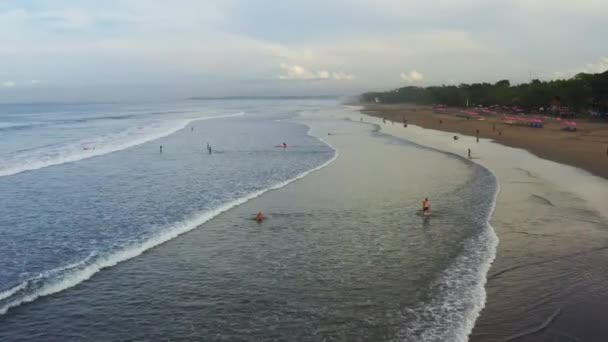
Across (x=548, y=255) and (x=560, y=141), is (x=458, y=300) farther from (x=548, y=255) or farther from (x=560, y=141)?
(x=560, y=141)

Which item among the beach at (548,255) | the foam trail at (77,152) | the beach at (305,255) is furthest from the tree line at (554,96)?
the foam trail at (77,152)

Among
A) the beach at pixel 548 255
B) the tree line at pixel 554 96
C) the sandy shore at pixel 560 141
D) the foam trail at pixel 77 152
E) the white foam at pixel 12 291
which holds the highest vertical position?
the tree line at pixel 554 96

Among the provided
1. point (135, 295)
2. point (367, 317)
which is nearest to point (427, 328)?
point (367, 317)

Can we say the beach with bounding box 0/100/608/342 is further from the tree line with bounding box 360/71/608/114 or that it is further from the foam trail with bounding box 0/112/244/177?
the tree line with bounding box 360/71/608/114

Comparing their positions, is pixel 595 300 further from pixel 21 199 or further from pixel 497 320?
pixel 21 199

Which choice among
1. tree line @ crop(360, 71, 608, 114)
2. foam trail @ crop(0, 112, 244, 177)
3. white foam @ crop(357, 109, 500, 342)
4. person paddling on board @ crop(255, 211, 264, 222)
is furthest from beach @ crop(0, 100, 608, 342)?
tree line @ crop(360, 71, 608, 114)

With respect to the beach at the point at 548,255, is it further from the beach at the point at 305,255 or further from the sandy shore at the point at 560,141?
the sandy shore at the point at 560,141
